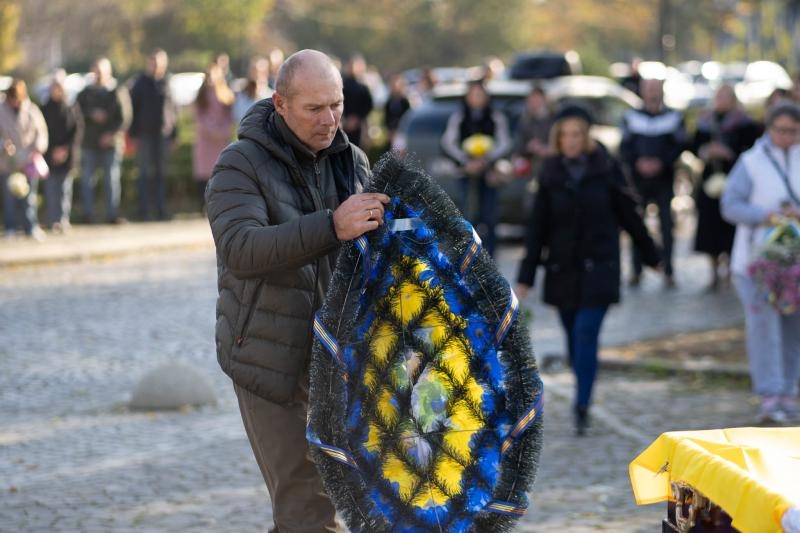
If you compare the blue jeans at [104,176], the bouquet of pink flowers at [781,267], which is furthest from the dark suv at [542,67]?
the bouquet of pink flowers at [781,267]

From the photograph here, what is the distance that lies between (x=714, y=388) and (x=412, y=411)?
6.01 m

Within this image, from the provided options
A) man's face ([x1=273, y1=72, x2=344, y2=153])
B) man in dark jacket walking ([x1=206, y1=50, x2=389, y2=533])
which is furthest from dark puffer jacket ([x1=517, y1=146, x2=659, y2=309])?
man's face ([x1=273, y1=72, x2=344, y2=153])

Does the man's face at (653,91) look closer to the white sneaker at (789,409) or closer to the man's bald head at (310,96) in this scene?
the white sneaker at (789,409)

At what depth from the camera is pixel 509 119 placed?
62.6ft

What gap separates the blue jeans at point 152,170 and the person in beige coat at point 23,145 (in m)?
2.51

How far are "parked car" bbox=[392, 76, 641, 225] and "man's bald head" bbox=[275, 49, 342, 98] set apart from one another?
39.3ft

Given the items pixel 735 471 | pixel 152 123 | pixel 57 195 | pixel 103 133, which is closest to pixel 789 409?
pixel 735 471

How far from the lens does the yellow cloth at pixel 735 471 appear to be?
3750 millimetres

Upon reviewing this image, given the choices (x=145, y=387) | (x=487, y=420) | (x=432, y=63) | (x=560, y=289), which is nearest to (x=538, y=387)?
(x=487, y=420)

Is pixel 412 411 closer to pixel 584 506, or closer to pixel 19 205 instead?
pixel 584 506

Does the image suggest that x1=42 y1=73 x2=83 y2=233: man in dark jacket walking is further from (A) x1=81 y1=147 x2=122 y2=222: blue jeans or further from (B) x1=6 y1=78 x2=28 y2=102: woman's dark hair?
(B) x1=6 y1=78 x2=28 y2=102: woman's dark hair

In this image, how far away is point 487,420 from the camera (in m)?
4.65

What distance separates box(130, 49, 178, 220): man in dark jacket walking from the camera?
816 inches

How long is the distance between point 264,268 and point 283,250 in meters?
0.09
